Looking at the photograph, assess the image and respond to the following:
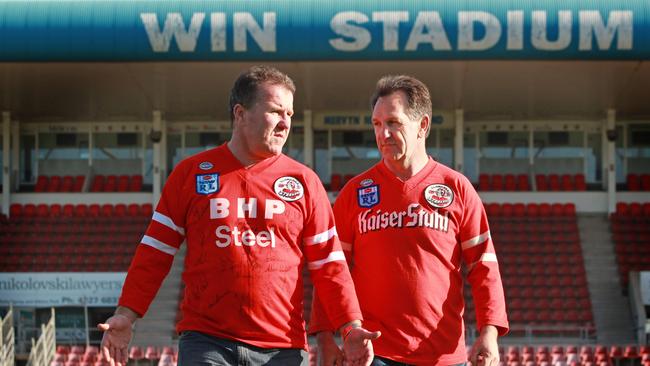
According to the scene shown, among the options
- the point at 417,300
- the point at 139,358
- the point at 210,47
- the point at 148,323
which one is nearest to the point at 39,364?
the point at 139,358

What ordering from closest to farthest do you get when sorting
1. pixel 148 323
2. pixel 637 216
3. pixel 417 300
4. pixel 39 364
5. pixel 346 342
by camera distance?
pixel 346 342 < pixel 417 300 < pixel 39 364 < pixel 148 323 < pixel 637 216

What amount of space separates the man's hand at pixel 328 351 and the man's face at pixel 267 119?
2.72ft

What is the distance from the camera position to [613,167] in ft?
69.9

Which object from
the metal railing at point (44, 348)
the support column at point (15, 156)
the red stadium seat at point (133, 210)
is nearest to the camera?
the metal railing at point (44, 348)

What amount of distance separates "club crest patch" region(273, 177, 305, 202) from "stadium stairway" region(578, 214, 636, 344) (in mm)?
14426

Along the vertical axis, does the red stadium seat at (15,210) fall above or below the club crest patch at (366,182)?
above

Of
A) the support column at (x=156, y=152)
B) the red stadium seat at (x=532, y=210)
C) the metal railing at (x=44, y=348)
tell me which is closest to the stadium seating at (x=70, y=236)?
the support column at (x=156, y=152)

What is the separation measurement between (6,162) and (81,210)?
2241 mm

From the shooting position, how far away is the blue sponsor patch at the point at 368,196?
439 cm

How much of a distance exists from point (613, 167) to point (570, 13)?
663 centimetres

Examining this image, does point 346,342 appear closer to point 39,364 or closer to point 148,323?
point 39,364

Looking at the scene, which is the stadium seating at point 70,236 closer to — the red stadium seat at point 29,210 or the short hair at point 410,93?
the red stadium seat at point 29,210

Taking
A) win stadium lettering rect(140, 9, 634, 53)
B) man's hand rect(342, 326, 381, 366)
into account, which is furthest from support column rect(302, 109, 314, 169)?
man's hand rect(342, 326, 381, 366)

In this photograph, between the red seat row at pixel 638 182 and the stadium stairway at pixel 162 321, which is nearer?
the stadium stairway at pixel 162 321
